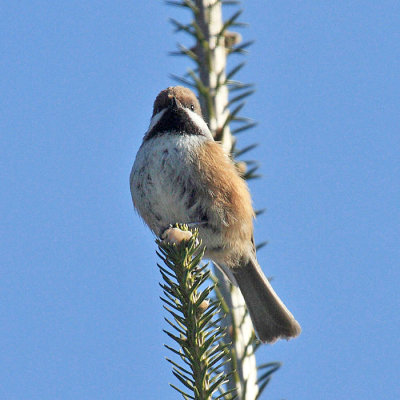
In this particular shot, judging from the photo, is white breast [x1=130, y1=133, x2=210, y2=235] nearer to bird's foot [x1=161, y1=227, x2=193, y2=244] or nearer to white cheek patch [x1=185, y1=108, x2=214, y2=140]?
white cheek patch [x1=185, y1=108, x2=214, y2=140]

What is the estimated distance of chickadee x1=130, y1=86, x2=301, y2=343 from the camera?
3.67 metres

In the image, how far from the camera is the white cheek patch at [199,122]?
3752mm

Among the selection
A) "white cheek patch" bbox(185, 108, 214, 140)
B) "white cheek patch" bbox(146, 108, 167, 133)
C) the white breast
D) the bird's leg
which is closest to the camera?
the bird's leg

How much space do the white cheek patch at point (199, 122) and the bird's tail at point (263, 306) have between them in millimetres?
985

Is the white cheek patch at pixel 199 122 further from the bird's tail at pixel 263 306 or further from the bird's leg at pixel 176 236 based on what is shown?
the bird's leg at pixel 176 236

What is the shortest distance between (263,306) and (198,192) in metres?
0.96

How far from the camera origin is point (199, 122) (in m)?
3.81

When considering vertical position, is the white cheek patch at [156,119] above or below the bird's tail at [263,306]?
above

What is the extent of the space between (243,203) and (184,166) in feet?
1.69

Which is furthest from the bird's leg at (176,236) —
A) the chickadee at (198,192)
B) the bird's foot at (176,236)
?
the chickadee at (198,192)

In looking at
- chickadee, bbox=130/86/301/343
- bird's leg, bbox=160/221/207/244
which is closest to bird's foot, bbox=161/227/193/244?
bird's leg, bbox=160/221/207/244

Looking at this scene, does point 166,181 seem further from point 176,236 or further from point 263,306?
point 176,236

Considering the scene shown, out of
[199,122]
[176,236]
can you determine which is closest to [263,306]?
[199,122]

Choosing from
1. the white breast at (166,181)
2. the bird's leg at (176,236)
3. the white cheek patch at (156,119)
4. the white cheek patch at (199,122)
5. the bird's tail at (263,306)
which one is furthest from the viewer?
the white cheek patch at (156,119)
